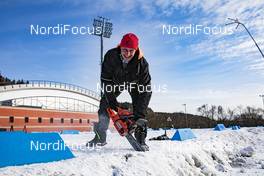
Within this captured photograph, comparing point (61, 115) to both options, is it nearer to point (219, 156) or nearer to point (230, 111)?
point (219, 156)

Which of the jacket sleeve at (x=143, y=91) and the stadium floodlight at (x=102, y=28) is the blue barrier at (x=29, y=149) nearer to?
the jacket sleeve at (x=143, y=91)

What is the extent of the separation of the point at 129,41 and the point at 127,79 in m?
0.98

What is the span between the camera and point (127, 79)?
7094 millimetres

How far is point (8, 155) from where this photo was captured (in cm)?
Result: 518

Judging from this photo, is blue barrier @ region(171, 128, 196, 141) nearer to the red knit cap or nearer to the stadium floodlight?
the red knit cap

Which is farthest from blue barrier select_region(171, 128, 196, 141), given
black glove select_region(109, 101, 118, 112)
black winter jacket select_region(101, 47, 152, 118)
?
black glove select_region(109, 101, 118, 112)

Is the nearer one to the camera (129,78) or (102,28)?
(129,78)

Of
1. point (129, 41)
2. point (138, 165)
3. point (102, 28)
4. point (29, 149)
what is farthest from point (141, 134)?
point (102, 28)

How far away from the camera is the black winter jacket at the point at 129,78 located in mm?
6797

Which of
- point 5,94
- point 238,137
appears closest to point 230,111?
point 5,94

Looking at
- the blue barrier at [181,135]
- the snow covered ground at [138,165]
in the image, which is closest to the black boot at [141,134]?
the snow covered ground at [138,165]

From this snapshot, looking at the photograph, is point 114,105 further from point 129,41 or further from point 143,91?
point 129,41

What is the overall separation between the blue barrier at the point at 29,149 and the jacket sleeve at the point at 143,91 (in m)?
1.85

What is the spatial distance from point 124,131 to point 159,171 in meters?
1.13
